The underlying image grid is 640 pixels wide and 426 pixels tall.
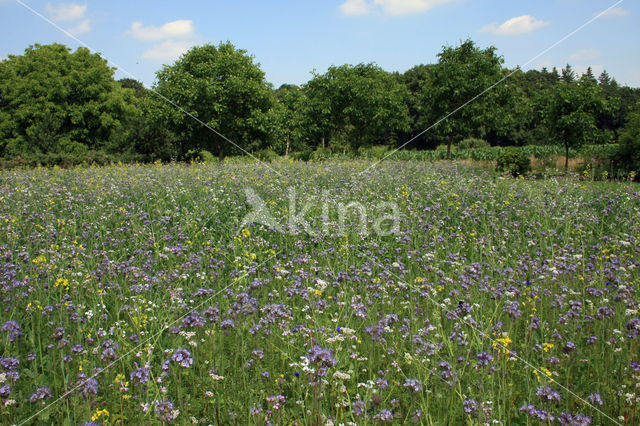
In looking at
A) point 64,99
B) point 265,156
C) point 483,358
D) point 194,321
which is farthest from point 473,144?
point 194,321

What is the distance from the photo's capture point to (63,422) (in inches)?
99.1

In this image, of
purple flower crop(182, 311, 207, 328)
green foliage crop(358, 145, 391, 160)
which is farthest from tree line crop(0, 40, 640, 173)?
purple flower crop(182, 311, 207, 328)

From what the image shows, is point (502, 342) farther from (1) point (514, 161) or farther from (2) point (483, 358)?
(1) point (514, 161)

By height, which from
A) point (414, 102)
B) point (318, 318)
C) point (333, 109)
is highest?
point (414, 102)

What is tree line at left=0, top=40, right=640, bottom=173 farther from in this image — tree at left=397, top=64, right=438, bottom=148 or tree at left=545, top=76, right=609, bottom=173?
tree at left=397, top=64, right=438, bottom=148

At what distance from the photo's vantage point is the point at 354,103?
29812 mm

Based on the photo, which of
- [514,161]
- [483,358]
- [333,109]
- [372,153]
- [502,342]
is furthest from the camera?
[333,109]

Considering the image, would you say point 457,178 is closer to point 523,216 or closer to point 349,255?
point 523,216

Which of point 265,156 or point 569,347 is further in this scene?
point 265,156

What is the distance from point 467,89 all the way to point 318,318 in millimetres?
23317

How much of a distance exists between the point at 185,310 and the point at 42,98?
1861 inches

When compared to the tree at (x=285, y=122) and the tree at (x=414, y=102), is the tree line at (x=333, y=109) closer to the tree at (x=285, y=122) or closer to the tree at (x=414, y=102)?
the tree at (x=285, y=122)

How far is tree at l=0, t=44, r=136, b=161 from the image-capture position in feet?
137

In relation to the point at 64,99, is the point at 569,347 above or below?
below
